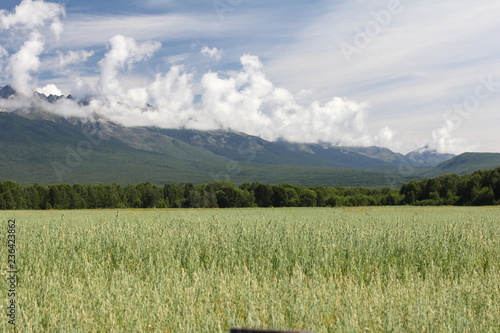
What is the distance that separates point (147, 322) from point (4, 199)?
7930 centimetres

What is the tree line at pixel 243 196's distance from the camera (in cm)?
7150

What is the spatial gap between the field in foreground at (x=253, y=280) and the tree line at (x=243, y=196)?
2426 inches

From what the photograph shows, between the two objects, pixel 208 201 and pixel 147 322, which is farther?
pixel 208 201

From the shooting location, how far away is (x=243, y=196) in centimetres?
7481

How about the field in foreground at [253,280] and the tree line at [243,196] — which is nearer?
the field in foreground at [253,280]

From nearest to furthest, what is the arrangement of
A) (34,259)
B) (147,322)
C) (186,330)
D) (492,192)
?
(186,330) → (147,322) → (34,259) → (492,192)

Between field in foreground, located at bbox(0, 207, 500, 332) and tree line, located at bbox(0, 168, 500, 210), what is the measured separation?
6162 cm

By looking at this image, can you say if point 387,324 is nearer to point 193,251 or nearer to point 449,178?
point 193,251

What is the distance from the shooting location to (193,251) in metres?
10.5

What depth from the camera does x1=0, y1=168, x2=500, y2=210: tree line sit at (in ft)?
235

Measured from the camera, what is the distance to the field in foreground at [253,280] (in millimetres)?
5750

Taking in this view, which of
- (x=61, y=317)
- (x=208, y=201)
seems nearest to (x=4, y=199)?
(x=208, y=201)

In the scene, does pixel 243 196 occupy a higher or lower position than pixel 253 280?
lower

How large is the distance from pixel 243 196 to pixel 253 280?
67.1 m
